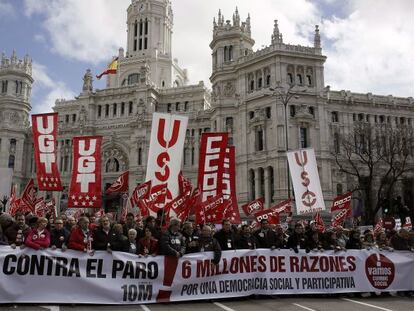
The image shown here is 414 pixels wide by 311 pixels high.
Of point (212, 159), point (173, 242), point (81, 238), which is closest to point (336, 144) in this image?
point (212, 159)

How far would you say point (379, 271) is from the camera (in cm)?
1296

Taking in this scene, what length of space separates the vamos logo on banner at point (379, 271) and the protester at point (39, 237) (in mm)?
9270

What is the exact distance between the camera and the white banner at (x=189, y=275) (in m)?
10.2

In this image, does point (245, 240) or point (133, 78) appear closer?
point (245, 240)

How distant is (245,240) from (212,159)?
5.80m

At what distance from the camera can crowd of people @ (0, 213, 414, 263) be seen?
35.5 ft

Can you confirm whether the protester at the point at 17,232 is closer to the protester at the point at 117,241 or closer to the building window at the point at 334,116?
the protester at the point at 117,241

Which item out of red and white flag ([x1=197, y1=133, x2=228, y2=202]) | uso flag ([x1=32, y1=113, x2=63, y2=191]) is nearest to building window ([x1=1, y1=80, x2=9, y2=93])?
uso flag ([x1=32, y1=113, x2=63, y2=191])

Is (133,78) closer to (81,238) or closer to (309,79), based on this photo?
(309,79)

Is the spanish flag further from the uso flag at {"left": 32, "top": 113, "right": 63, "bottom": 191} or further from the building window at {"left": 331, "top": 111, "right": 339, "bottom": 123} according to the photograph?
the uso flag at {"left": 32, "top": 113, "right": 63, "bottom": 191}

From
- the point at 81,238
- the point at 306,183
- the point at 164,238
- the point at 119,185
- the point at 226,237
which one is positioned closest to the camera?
the point at 81,238

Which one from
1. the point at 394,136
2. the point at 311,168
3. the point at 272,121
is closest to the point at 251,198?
the point at 272,121

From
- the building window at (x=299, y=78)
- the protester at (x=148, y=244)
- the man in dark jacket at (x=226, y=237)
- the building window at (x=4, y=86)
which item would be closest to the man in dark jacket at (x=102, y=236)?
the protester at (x=148, y=244)

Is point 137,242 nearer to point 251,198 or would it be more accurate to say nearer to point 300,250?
point 300,250
